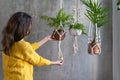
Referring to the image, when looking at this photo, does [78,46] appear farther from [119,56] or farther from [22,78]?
[22,78]

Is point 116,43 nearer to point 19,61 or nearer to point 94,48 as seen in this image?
point 94,48

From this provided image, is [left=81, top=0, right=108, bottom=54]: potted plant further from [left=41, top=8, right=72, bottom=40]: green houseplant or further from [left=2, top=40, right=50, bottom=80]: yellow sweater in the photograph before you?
[left=2, top=40, right=50, bottom=80]: yellow sweater

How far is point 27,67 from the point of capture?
230 cm

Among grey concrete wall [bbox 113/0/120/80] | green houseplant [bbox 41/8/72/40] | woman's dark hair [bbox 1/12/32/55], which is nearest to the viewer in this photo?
woman's dark hair [bbox 1/12/32/55]

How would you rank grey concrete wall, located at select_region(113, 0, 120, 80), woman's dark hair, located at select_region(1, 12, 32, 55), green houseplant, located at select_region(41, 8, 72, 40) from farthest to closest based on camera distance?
grey concrete wall, located at select_region(113, 0, 120, 80), green houseplant, located at select_region(41, 8, 72, 40), woman's dark hair, located at select_region(1, 12, 32, 55)

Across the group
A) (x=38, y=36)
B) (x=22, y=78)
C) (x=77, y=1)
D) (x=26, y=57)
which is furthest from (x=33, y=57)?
(x=77, y=1)

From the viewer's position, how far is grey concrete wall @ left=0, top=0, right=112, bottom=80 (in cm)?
283

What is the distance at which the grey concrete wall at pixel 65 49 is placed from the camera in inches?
111

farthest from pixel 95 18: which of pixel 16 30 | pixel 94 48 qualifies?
pixel 16 30

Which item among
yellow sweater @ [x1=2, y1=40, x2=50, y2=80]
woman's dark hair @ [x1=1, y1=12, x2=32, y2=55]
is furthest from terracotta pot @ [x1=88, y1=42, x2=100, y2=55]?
woman's dark hair @ [x1=1, y1=12, x2=32, y2=55]

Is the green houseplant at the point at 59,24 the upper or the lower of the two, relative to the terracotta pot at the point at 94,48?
upper

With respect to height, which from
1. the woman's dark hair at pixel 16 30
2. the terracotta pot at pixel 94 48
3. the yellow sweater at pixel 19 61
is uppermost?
the woman's dark hair at pixel 16 30

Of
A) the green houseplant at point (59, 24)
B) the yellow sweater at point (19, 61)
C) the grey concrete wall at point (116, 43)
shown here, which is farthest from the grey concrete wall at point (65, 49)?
the yellow sweater at point (19, 61)

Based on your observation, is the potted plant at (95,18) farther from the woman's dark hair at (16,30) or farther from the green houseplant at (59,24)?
the woman's dark hair at (16,30)
